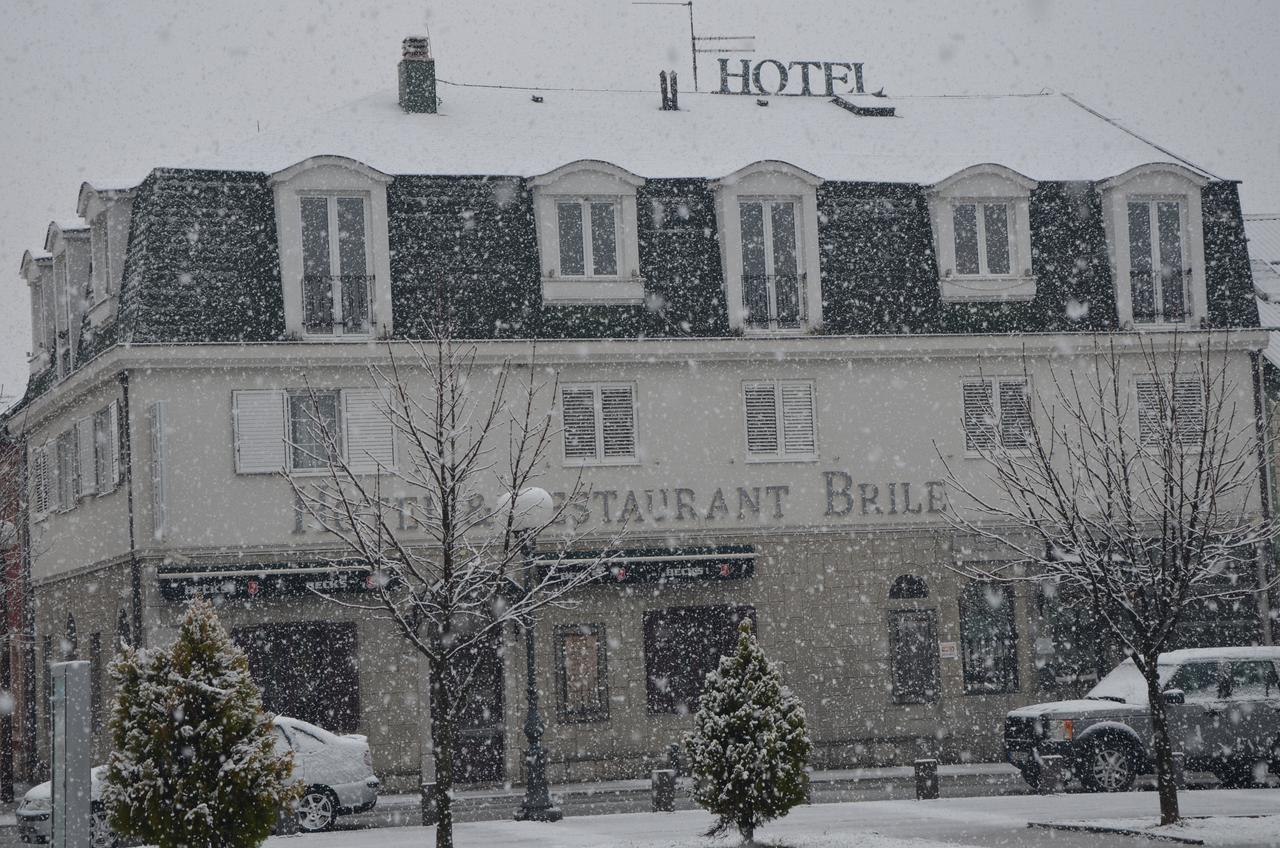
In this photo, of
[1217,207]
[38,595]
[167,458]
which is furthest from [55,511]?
[1217,207]

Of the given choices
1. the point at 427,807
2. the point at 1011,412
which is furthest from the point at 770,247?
A: the point at 427,807

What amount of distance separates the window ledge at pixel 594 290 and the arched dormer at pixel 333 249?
256cm

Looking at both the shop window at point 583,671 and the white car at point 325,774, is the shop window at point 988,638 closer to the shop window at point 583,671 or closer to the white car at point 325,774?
the shop window at point 583,671

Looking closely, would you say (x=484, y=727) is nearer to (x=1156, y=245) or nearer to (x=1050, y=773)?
(x=1050, y=773)

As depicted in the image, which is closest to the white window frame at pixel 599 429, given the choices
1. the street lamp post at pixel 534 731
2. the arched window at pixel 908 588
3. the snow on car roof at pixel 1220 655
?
the arched window at pixel 908 588

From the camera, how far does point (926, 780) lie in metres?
22.2

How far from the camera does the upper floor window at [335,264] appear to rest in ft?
91.3

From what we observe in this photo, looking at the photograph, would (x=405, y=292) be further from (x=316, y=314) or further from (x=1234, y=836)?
(x=1234, y=836)

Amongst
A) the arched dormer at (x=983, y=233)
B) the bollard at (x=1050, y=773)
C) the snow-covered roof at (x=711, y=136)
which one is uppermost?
the snow-covered roof at (x=711, y=136)

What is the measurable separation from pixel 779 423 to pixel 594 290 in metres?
3.75

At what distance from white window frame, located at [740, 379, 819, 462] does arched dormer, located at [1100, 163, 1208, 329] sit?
209 inches

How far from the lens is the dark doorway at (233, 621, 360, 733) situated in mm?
27656

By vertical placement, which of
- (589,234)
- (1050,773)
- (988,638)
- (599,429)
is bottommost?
(1050,773)

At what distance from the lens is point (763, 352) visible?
29.7 metres
